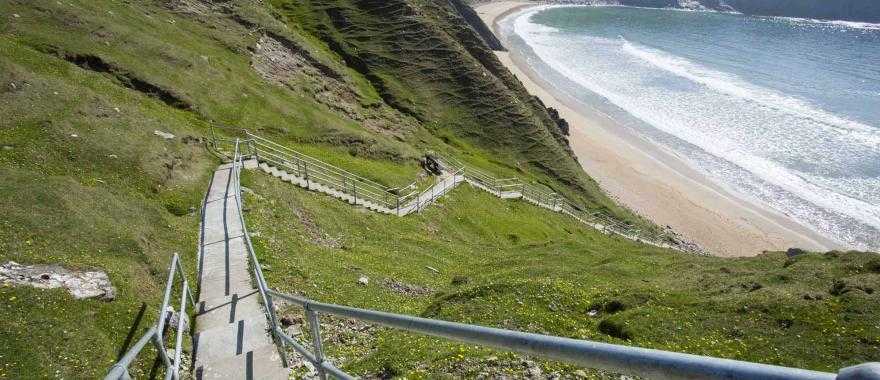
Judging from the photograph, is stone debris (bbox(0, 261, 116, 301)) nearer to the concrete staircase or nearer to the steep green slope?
the steep green slope

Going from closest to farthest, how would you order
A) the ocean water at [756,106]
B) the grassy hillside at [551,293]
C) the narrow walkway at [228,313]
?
the narrow walkway at [228,313] < the grassy hillside at [551,293] < the ocean water at [756,106]

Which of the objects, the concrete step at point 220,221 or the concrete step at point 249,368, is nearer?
the concrete step at point 249,368

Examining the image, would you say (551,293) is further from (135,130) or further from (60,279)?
(135,130)

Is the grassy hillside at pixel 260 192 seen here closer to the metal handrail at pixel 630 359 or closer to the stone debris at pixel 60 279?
the stone debris at pixel 60 279

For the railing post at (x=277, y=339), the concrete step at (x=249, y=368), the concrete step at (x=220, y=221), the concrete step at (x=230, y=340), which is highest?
the railing post at (x=277, y=339)

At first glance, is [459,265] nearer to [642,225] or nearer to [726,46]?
[642,225]

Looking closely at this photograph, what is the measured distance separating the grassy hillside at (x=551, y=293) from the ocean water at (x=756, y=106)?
150 ft

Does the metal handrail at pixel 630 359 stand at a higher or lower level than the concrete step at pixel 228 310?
higher

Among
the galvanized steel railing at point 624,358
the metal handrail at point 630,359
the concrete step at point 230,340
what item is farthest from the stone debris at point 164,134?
the metal handrail at point 630,359

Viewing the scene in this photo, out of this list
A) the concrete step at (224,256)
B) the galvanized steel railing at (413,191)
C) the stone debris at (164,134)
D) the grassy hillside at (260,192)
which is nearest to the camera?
the grassy hillside at (260,192)

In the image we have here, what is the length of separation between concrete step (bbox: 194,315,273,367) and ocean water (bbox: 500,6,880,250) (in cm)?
6564

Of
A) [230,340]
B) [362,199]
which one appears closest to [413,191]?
[362,199]

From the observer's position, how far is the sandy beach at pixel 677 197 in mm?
58438

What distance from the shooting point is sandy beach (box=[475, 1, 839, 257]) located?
5844cm
